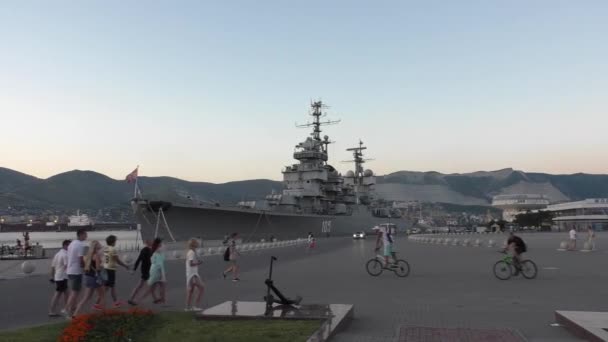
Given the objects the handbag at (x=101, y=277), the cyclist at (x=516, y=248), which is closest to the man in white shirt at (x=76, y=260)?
the handbag at (x=101, y=277)

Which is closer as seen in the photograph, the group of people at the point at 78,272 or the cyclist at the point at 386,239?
the group of people at the point at 78,272

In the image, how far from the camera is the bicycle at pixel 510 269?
1570 centimetres

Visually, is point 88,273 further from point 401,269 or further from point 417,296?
point 401,269

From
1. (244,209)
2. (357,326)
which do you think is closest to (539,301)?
(357,326)

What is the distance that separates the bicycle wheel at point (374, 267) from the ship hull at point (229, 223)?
26715mm

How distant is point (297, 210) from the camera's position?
217 feet

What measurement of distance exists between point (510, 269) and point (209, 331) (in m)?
11.3

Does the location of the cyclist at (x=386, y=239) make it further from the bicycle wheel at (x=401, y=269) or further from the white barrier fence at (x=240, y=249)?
the white barrier fence at (x=240, y=249)

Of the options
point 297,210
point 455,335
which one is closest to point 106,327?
point 455,335

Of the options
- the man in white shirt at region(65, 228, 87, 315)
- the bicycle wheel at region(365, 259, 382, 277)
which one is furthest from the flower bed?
the bicycle wheel at region(365, 259, 382, 277)

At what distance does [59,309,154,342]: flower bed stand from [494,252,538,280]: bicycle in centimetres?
1137

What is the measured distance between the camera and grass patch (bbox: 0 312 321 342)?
679 centimetres

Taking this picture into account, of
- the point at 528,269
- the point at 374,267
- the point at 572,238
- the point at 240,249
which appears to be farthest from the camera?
the point at 240,249

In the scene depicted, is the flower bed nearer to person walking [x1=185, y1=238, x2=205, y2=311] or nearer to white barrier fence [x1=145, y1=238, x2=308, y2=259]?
person walking [x1=185, y1=238, x2=205, y2=311]
